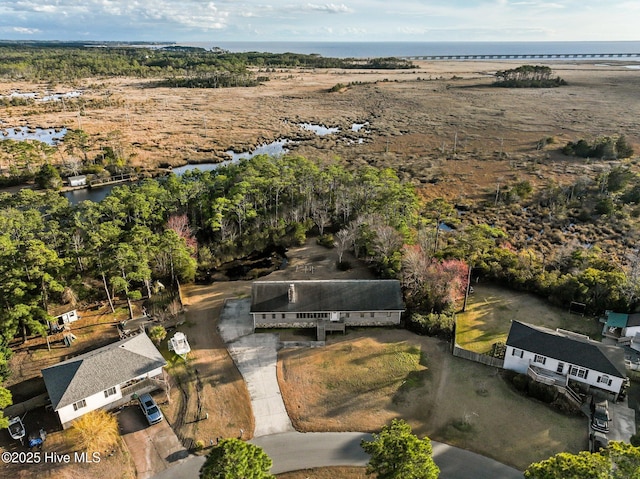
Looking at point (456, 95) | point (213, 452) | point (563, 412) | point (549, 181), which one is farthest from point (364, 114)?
point (213, 452)

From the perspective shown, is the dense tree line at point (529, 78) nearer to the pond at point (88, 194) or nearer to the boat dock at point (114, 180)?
the boat dock at point (114, 180)

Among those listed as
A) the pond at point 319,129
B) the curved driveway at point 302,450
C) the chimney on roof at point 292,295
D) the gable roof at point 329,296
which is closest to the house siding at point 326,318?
the gable roof at point 329,296

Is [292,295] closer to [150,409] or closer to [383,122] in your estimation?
[150,409]

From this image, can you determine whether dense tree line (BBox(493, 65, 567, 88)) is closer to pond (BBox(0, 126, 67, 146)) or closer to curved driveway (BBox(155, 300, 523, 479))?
pond (BBox(0, 126, 67, 146))

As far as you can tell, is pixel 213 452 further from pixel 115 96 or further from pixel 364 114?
pixel 115 96

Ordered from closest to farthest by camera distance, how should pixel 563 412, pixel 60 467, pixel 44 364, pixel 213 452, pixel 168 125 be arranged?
pixel 213 452
pixel 60 467
pixel 563 412
pixel 44 364
pixel 168 125

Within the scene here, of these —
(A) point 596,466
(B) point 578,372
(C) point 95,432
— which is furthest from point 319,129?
(A) point 596,466

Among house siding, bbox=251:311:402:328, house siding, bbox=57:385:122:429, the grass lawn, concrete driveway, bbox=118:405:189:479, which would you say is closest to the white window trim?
the grass lawn
